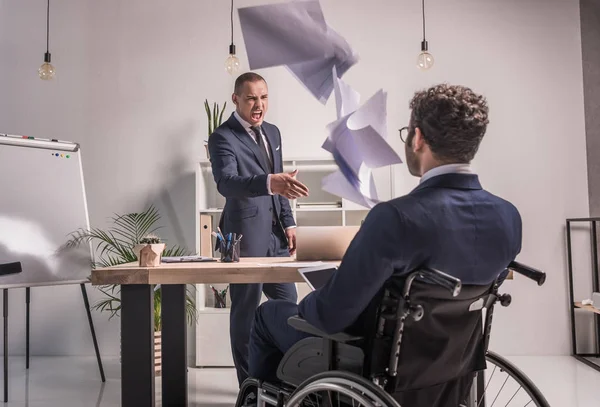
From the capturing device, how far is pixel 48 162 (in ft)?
13.6

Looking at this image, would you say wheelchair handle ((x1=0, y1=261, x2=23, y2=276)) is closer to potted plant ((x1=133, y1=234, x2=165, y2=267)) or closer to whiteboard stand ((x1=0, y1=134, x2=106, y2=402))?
whiteboard stand ((x1=0, y1=134, x2=106, y2=402))

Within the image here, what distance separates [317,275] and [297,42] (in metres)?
0.79

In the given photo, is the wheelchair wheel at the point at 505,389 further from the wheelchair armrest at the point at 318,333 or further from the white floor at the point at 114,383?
the wheelchair armrest at the point at 318,333

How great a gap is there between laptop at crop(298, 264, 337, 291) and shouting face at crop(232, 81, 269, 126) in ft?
4.29

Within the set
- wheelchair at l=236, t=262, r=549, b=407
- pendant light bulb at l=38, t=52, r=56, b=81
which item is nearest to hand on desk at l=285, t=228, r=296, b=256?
wheelchair at l=236, t=262, r=549, b=407

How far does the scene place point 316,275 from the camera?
188 cm

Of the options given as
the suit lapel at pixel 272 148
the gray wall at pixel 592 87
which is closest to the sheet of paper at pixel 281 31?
the suit lapel at pixel 272 148

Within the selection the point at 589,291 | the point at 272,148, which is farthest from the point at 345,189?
the point at 589,291

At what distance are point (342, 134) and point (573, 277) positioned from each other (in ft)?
11.4

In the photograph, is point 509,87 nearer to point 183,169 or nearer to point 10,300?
point 183,169

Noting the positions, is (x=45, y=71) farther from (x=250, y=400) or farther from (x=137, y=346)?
(x=250, y=400)

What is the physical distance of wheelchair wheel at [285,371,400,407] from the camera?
1.43 m

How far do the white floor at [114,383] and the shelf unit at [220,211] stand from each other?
18 cm

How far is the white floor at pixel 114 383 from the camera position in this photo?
3529 mm
